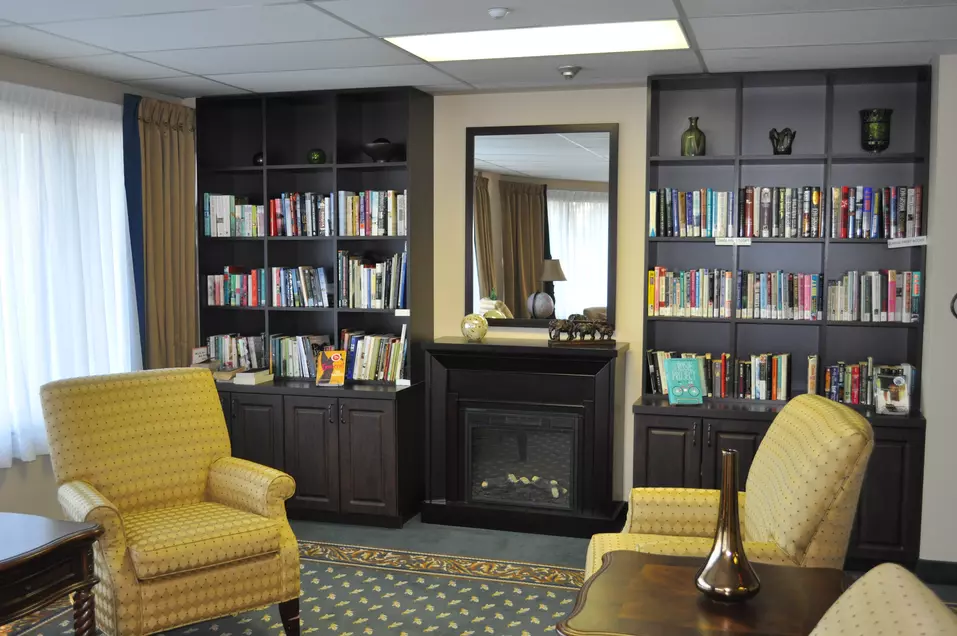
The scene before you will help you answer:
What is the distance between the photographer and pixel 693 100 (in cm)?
492

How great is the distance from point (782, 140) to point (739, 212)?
1.38 ft

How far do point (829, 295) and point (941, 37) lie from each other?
4.43 feet

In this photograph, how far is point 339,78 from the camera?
15.6 ft

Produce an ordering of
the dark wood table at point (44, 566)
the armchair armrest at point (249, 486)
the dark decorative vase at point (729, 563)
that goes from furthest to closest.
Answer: the armchair armrest at point (249, 486) → the dark wood table at point (44, 566) → the dark decorative vase at point (729, 563)

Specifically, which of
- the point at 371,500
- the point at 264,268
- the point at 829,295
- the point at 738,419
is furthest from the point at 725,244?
the point at 264,268

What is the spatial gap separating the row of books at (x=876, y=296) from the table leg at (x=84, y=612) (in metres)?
3.59

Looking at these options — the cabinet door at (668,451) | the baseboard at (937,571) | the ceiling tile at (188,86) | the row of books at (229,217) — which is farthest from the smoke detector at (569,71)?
the baseboard at (937,571)

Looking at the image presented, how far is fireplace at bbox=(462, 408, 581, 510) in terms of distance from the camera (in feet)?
16.1

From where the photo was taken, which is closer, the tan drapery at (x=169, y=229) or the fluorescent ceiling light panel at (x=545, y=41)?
the fluorescent ceiling light panel at (x=545, y=41)

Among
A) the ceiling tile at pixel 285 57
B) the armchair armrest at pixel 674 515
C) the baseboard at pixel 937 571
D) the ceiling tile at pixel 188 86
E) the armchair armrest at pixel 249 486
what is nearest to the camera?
the armchair armrest at pixel 674 515

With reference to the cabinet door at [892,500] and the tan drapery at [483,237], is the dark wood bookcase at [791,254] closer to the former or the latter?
the cabinet door at [892,500]

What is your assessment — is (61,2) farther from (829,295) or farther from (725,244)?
(829,295)

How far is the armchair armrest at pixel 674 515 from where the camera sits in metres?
3.31

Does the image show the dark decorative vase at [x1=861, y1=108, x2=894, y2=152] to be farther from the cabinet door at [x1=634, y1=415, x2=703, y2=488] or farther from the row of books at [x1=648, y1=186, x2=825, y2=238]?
the cabinet door at [x1=634, y1=415, x2=703, y2=488]
